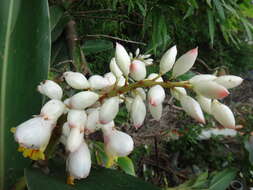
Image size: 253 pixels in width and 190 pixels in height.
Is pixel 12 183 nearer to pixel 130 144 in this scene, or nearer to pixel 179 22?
pixel 130 144

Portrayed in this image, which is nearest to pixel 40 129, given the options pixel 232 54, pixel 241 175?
pixel 241 175

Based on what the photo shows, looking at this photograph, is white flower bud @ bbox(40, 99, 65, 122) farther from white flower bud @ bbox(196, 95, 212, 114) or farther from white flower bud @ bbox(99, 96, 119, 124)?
white flower bud @ bbox(196, 95, 212, 114)

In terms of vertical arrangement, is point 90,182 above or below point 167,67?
below

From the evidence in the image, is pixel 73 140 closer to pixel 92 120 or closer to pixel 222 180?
pixel 92 120

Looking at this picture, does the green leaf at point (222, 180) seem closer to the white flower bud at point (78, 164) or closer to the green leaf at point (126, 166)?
the green leaf at point (126, 166)

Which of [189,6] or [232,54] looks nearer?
[189,6]

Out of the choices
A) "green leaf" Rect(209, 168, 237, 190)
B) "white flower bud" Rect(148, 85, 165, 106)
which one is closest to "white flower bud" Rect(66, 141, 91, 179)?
"white flower bud" Rect(148, 85, 165, 106)

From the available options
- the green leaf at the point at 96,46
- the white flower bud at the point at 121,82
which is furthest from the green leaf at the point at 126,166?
the white flower bud at the point at 121,82
